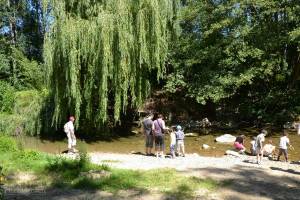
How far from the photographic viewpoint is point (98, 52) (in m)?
22.4

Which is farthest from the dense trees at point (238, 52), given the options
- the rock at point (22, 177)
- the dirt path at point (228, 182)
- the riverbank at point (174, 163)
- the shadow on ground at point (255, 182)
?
the rock at point (22, 177)

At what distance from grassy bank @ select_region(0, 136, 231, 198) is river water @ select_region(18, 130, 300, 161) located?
19.2 feet

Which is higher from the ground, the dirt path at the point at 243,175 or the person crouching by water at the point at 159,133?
the person crouching by water at the point at 159,133

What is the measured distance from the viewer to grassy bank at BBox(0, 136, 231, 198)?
1277 cm

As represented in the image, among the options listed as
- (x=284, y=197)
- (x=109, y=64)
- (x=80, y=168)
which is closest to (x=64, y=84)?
(x=109, y=64)

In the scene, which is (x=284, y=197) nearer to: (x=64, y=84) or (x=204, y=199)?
(x=204, y=199)

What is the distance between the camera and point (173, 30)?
1179 inches

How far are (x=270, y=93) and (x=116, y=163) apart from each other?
17.1 m

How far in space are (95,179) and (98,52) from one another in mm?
10114

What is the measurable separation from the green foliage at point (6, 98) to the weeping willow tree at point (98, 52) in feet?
19.0

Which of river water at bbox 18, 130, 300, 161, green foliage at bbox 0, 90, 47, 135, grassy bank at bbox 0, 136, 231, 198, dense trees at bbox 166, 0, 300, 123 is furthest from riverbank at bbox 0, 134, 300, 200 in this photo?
dense trees at bbox 166, 0, 300, 123

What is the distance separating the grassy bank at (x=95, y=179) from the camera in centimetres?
1277

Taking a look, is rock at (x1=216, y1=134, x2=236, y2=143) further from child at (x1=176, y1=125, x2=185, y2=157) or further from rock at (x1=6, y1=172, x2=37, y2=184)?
rock at (x1=6, y1=172, x2=37, y2=184)

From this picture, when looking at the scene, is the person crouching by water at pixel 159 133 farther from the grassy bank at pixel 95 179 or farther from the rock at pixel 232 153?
the grassy bank at pixel 95 179
